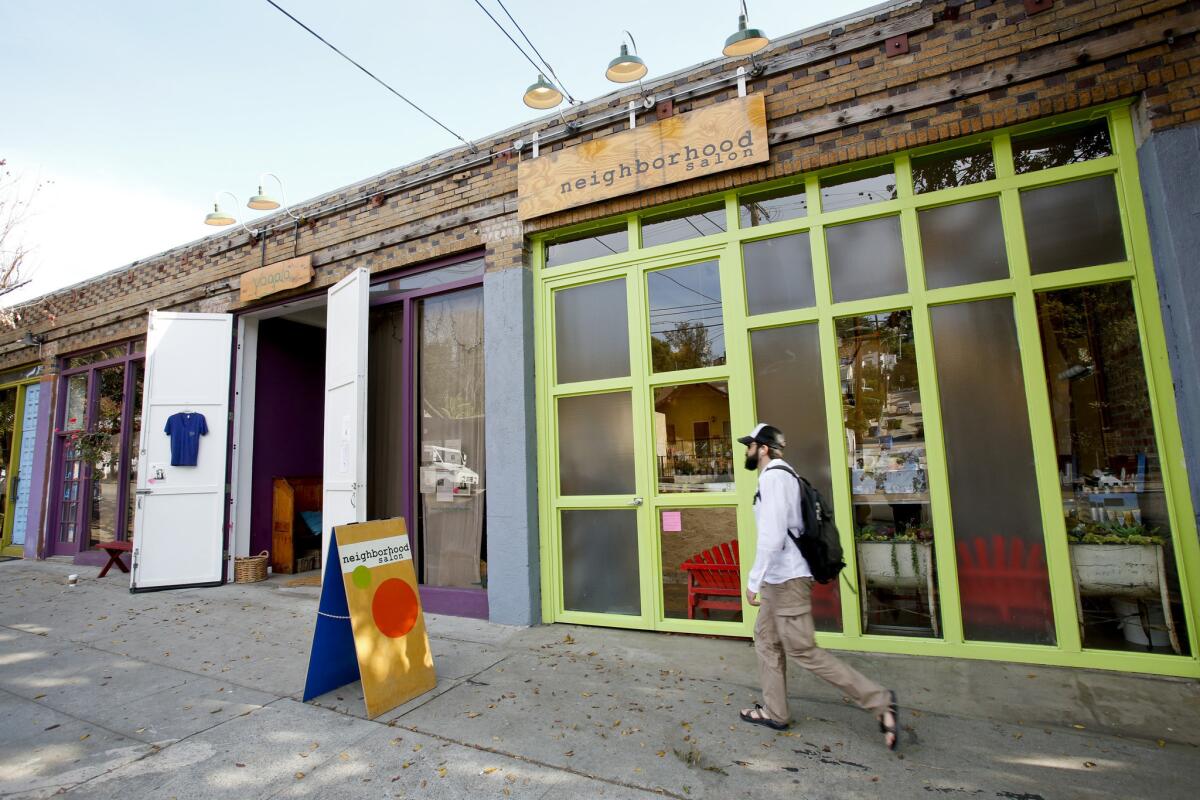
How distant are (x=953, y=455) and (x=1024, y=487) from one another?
0.47m

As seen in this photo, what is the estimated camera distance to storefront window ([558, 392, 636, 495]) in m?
5.39

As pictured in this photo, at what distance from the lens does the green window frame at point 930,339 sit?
3.86 m

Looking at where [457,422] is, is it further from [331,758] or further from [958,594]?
[958,594]

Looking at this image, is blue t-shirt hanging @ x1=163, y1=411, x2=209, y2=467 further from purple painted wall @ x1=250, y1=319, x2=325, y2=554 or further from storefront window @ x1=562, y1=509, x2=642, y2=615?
storefront window @ x1=562, y1=509, x2=642, y2=615

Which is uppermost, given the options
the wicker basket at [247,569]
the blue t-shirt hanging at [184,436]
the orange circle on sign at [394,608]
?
the blue t-shirt hanging at [184,436]

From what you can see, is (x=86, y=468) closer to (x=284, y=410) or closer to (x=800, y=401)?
(x=284, y=410)

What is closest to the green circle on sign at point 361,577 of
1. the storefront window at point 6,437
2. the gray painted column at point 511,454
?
the gray painted column at point 511,454

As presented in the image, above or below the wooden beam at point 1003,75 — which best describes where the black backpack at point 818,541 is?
below

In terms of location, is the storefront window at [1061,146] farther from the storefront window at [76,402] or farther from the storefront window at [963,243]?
the storefront window at [76,402]

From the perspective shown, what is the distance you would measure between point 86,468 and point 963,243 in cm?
1237

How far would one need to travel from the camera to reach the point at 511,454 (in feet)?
18.3

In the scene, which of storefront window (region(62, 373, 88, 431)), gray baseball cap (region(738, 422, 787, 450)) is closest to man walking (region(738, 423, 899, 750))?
gray baseball cap (region(738, 422, 787, 450))

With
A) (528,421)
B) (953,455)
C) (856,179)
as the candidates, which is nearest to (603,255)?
(528,421)

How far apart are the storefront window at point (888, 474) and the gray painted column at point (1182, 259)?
145 cm
